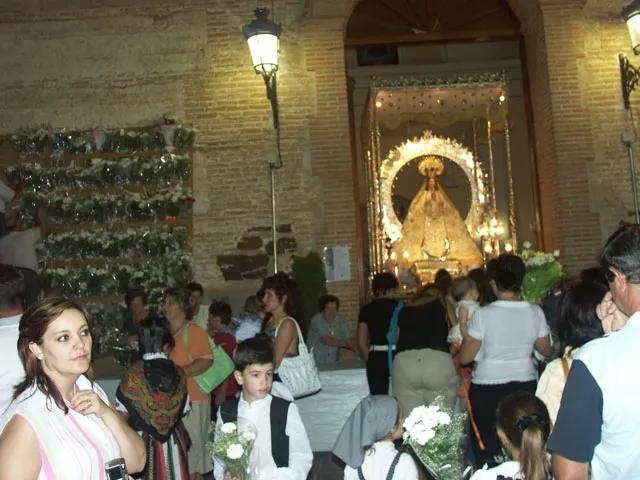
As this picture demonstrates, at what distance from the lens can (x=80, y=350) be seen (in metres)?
2.69

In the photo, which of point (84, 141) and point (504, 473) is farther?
point (84, 141)

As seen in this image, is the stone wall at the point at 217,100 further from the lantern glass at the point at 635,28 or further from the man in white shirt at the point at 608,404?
the man in white shirt at the point at 608,404

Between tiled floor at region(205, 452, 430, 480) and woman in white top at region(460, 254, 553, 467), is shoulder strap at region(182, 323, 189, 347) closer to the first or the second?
tiled floor at region(205, 452, 430, 480)

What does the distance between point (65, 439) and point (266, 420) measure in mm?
1639

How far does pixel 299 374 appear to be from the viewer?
5.54 m

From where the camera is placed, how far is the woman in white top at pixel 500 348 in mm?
5293

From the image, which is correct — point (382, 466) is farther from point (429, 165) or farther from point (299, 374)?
point (429, 165)

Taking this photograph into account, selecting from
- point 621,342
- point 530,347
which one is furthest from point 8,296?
point 530,347

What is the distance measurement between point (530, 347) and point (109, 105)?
8476 mm

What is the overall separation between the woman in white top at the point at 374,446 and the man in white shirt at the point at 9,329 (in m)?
1.59

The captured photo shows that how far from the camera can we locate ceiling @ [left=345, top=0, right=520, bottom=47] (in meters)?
13.4

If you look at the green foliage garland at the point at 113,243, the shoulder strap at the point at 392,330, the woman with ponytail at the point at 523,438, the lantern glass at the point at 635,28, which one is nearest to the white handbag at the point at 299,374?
the shoulder strap at the point at 392,330

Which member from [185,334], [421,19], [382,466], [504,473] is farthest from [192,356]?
A: [421,19]

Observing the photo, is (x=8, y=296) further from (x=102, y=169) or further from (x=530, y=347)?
(x=102, y=169)
